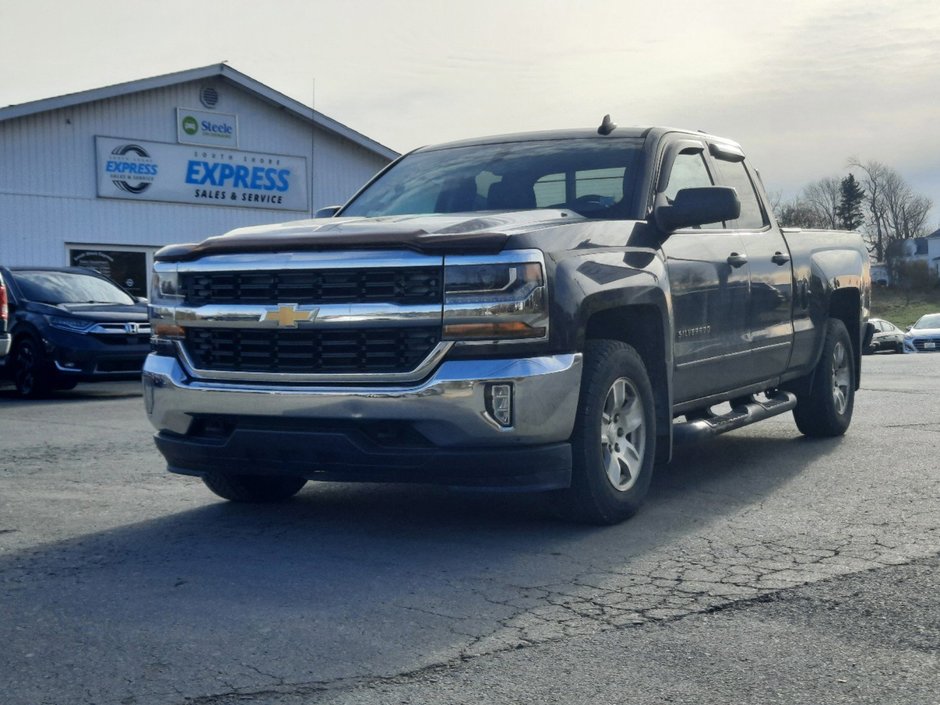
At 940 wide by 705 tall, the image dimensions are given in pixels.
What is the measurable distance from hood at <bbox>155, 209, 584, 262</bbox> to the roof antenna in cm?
110

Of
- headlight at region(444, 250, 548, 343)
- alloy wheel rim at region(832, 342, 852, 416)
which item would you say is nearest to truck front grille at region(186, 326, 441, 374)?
headlight at region(444, 250, 548, 343)

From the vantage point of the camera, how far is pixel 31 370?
13875 millimetres

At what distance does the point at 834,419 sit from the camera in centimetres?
839

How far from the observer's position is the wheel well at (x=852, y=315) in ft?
28.6

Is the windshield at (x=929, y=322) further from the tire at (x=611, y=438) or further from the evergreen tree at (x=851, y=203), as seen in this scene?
the evergreen tree at (x=851, y=203)

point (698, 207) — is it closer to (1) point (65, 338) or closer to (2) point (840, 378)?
(2) point (840, 378)

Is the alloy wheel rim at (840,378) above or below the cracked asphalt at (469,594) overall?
above

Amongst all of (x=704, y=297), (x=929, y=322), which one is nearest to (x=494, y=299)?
(x=704, y=297)

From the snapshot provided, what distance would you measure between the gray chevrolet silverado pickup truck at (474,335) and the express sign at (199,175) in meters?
18.3

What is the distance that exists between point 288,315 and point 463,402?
0.85 meters

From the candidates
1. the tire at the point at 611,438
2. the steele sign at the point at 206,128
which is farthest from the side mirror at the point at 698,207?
the steele sign at the point at 206,128

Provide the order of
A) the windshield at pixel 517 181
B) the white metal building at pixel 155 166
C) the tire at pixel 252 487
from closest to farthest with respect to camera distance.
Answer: the tire at pixel 252 487 → the windshield at pixel 517 181 → the white metal building at pixel 155 166

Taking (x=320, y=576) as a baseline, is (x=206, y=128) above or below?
above

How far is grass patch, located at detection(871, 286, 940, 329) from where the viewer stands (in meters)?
84.0
